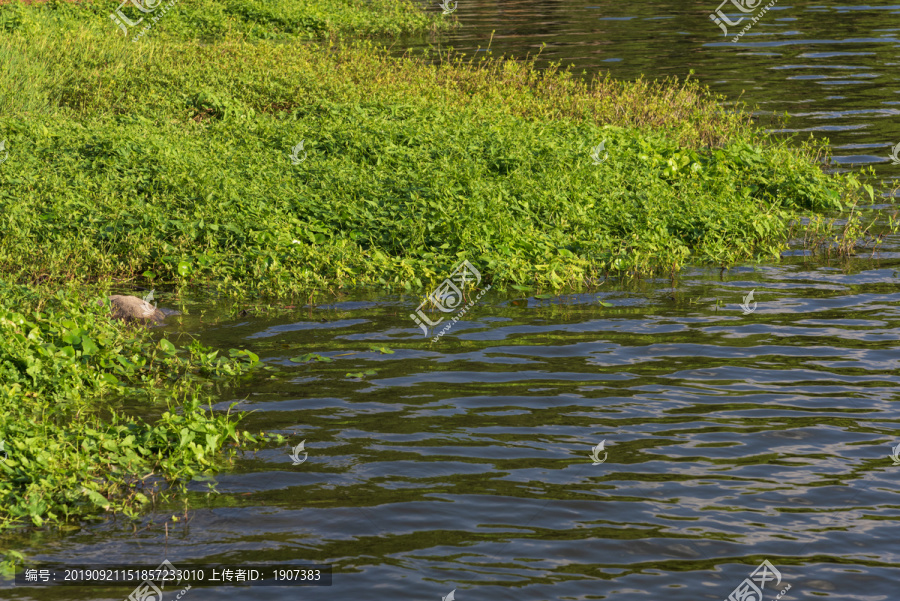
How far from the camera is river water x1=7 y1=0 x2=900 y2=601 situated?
251 inches

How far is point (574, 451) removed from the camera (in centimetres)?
787

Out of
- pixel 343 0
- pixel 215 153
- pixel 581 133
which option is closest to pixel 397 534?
pixel 215 153

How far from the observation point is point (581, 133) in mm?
15445

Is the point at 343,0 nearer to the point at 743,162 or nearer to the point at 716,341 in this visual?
the point at 743,162

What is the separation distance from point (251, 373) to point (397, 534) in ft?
10.7
